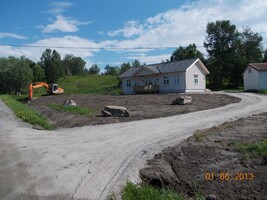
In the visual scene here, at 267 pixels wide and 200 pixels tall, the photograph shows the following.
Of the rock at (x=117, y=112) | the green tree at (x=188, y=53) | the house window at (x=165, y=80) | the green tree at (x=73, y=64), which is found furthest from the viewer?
the green tree at (x=73, y=64)

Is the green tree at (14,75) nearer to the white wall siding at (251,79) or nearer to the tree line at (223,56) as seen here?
the tree line at (223,56)

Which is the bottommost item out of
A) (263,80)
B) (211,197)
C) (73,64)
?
(211,197)

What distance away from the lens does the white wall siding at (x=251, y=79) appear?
41.0 meters

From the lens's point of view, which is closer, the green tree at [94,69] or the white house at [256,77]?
the white house at [256,77]

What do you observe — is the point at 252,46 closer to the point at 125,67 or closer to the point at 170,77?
the point at 170,77

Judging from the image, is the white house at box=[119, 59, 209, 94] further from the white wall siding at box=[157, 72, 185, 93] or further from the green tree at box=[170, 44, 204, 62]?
the green tree at box=[170, 44, 204, 62]

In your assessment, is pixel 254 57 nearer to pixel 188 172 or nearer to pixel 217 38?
pixel 217 38

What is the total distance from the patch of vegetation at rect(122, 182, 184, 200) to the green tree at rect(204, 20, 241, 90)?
5605 centimetres

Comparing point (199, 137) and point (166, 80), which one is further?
point (166, 80)

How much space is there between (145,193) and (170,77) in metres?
40.5

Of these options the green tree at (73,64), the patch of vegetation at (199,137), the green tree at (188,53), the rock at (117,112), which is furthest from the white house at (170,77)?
the green tree at (73,64)

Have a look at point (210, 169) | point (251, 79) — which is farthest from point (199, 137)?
point (251, 79)

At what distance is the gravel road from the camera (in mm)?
6129

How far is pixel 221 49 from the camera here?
63.7 m
